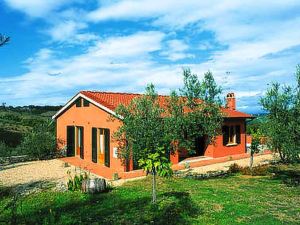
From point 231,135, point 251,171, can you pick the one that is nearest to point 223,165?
point 251,171

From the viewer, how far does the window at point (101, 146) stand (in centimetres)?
2167

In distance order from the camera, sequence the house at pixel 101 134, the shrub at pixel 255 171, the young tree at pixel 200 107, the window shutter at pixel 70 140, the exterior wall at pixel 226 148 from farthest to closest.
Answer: the window shutter at pixel 70 140, the exterior wall at pixel 226 148, the house at pixel 101 134, the shrub at pixel 255 171, the young tree at pixel 200 107

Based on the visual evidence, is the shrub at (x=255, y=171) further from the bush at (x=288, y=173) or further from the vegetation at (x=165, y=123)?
the vegetation at (x=165, y=123)

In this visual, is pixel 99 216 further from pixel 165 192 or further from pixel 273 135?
pixel 273 135

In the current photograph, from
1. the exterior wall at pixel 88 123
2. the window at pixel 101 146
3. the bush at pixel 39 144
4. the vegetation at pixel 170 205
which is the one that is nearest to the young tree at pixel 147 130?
the vegetation at pixel 170 205

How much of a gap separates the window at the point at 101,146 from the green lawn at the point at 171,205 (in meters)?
5.20

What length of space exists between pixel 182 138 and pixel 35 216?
7.24 m

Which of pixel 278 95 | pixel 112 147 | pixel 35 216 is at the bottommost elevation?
pixel 35 216

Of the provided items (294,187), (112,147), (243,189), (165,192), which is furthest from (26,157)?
(294,187)

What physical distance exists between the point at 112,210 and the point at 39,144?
16.4 m

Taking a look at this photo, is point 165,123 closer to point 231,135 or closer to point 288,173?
point 288,173

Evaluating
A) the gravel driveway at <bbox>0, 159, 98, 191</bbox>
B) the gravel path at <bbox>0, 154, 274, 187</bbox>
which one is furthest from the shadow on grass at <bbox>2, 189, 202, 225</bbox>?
Answer: the gravel driveway at <bbox>0, 159, 98, 191</bbox>

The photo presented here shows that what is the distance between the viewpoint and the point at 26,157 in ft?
87.9

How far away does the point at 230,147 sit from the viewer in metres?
27.3
